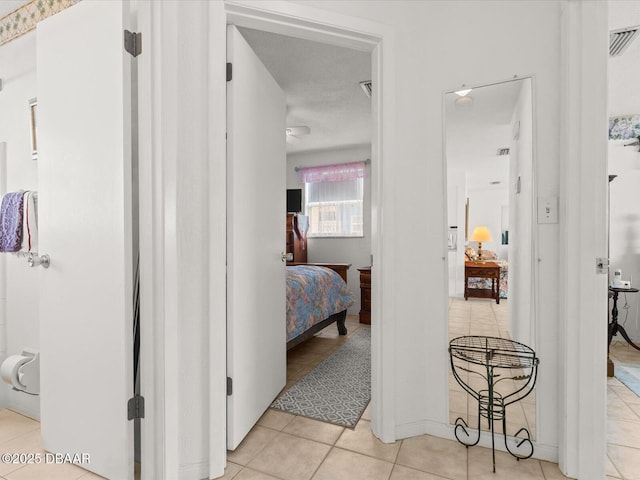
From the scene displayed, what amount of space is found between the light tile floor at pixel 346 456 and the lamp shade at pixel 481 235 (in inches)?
43.5

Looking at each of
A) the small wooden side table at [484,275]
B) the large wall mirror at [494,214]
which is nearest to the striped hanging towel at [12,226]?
the large wall mirror at [494,214]

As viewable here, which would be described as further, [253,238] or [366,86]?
[366,86]

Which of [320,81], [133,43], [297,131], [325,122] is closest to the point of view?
[133,43]

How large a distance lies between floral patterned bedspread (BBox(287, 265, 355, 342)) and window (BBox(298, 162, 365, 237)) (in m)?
1.58

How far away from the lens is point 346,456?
5.42 ft

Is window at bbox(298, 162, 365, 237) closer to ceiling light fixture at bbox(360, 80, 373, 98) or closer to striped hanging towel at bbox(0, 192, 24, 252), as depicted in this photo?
ceiling light fixture at bbox(360, 80, 373, 98)

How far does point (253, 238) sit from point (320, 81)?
1913 mm

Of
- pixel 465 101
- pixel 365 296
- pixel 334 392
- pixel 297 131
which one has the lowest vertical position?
pixel 334 392

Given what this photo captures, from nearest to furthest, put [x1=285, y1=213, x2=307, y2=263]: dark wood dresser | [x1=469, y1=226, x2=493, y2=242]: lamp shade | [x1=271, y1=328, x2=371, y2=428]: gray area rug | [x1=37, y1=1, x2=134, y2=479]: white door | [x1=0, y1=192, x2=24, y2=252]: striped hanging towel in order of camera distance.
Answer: [x1=37, y1=1, x2=134, y2=479]: white door < [x1=0, y1=192, x2=24, y2=252]: striped hanging towel < [x1=469, y1=226, x2=493, y2=242]: lamp shade < [x1=271, y1=328, x2=371, y2=428]: gray area rug < [x1=285, y1=213, x2=307, y2=263]: dark wood dresser

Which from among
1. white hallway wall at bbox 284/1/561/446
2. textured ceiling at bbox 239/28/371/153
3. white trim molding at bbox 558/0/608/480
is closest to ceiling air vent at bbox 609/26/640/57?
white trim molding at bbox 558/0/608/480

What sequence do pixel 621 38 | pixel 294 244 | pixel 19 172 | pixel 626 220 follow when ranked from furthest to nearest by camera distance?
pixel 294 244, pixel 626 220, pixel 621 38, pixel 19 172

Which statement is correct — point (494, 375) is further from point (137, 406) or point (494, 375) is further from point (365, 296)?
point (365, 296)

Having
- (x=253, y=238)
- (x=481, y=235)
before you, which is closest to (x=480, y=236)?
(x=481, y=235)

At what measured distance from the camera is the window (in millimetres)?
5148
